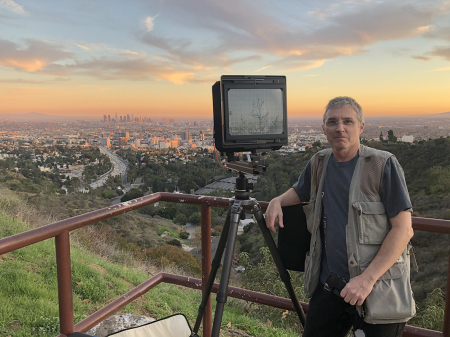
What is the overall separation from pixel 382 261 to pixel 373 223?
5.3 inches

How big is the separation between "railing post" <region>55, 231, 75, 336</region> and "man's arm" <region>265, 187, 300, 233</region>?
82 centimetres

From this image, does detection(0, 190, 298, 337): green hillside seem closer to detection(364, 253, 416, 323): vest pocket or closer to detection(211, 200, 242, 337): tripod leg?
detection(211, 200, 242, 337): tripod leg

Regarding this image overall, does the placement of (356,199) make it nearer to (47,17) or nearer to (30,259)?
(30,259)

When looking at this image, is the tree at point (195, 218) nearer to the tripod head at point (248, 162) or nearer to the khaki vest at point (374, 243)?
the tripod head at point (248, 162)

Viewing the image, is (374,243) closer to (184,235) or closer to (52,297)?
(52,297)

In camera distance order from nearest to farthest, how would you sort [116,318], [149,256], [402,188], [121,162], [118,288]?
[402,188] < [116,318] < [118,288] < [149,256] < [121,162]

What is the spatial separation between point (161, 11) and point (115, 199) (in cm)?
1489

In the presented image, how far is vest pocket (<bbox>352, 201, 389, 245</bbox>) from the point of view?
1.18m

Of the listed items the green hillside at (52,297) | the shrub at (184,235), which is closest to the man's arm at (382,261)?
the green hillside at (52,297)

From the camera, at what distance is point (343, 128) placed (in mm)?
1279

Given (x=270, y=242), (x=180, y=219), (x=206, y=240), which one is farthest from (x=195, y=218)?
(x=270, y=242)

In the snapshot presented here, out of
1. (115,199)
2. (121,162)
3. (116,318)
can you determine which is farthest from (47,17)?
(116,318)

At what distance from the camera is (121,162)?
34.3 meters

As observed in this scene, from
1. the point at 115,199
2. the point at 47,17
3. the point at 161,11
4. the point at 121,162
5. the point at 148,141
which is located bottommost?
the point at 115,199
